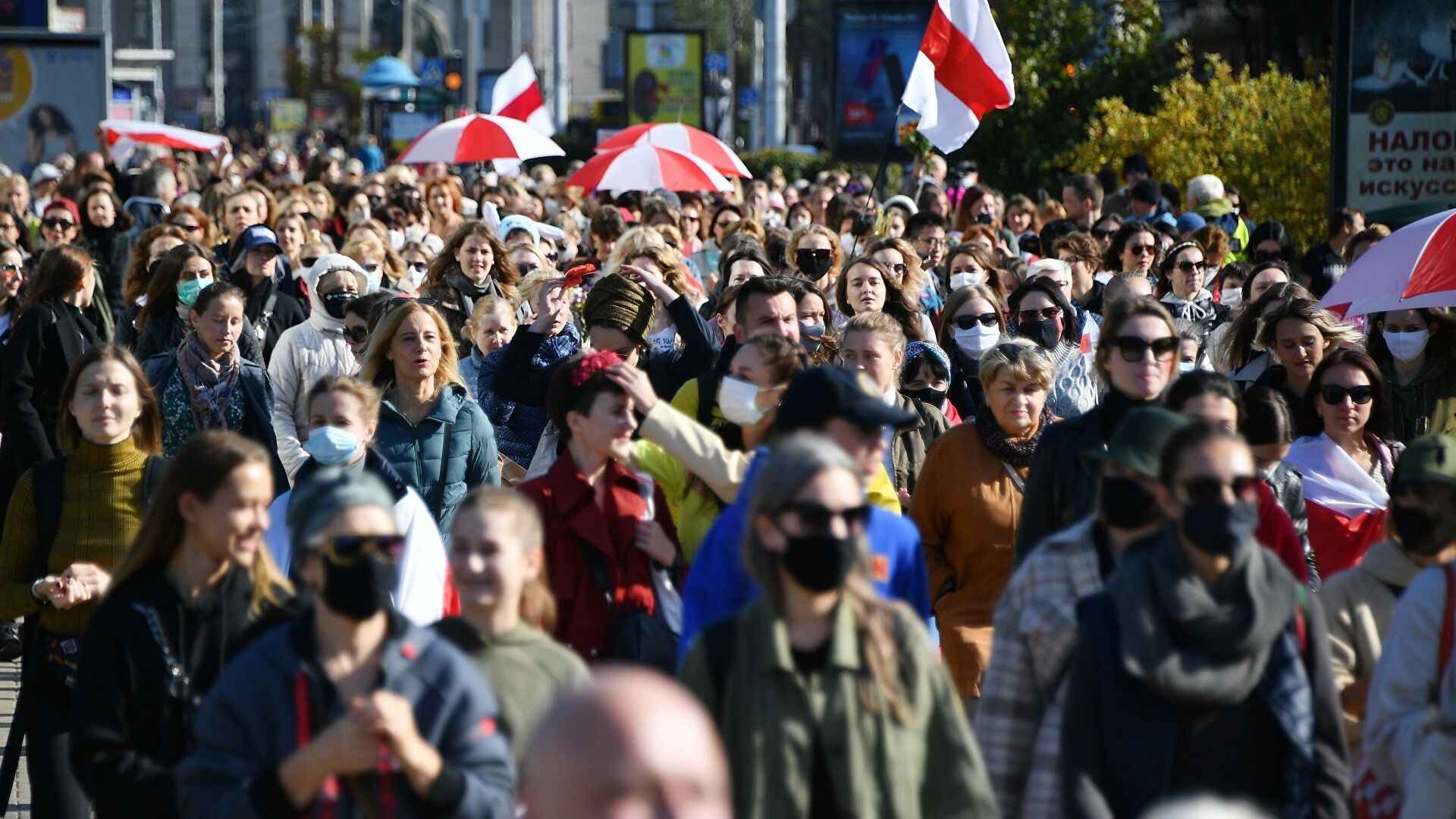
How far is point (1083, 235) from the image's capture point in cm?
1147

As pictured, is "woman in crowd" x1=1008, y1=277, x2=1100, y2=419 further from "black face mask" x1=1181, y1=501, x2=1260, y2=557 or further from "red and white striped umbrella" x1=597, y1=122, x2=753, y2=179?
"red and white striped umbrella" x1=597, y1=122, x2=753, y2=179

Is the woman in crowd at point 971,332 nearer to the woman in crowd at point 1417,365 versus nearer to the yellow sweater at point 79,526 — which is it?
the woman in crowd at point 1417,365

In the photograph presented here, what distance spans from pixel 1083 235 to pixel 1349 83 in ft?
16.3

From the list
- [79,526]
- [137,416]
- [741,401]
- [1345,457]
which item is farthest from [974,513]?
[79,526]

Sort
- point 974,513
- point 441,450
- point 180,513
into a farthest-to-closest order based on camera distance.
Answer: point 441,450
point 974,513
point 180,513

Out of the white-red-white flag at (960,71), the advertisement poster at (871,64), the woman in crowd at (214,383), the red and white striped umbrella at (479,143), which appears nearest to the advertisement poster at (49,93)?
the advertisement poster at (871,64)

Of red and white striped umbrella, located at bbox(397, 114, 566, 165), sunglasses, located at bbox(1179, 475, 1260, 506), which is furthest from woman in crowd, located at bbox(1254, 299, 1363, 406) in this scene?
red and white striped umbrella, located at bbox(397, 114, 566, 165)

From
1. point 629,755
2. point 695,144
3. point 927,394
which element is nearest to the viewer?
point 629,755

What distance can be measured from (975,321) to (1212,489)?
461 cm

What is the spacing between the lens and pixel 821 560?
3.57 metres

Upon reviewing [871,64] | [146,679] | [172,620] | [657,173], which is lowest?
[146,679]

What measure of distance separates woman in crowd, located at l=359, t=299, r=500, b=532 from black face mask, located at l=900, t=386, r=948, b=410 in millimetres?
1588

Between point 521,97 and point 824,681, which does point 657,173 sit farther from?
point 824,681

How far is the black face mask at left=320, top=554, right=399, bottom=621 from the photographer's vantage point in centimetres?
359
